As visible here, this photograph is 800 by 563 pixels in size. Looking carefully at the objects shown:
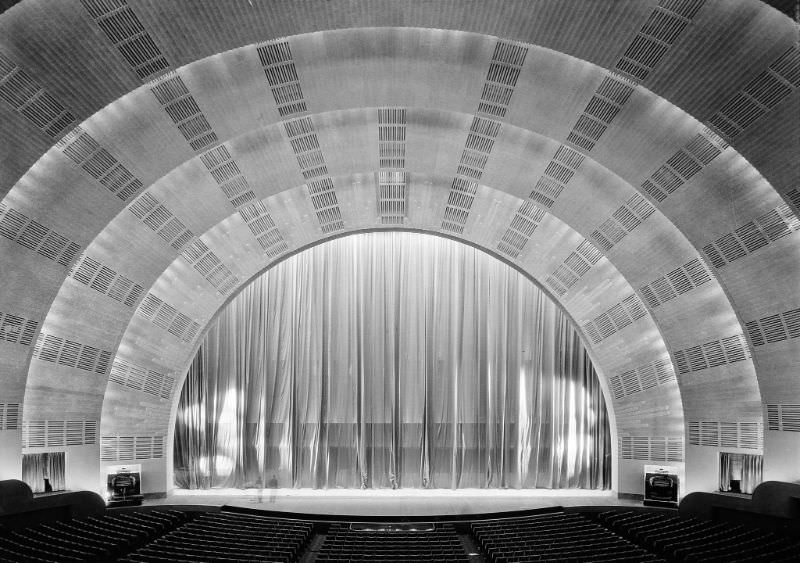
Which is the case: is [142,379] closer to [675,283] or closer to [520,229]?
[520,229]

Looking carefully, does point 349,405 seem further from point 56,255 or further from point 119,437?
point 56,255

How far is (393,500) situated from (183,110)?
1284 centimetres

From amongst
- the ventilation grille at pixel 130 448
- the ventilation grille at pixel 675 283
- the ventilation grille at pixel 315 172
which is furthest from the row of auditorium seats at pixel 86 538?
the ventilation grille at pixel 675 283

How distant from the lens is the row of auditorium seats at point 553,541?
12.2 m

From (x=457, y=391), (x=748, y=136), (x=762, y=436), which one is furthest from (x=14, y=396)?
(x=762, y=436)

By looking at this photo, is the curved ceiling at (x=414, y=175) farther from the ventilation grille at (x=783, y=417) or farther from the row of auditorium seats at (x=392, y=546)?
the row of auditorium seats at (x=392, y=546)

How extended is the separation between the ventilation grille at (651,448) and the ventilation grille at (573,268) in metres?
4.63

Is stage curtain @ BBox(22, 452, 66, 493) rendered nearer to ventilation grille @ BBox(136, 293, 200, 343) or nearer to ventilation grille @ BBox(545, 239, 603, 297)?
ventilation grille @ BBox(136, 293, 200, 343)

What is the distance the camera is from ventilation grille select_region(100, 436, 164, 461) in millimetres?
18500

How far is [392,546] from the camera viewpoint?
43.7 ft

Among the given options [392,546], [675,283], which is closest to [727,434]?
[675,283]

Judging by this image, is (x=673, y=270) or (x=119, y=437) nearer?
(x=673, y=270)

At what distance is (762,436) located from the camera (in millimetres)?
15961

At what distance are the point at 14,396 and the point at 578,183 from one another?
13.6 metres
